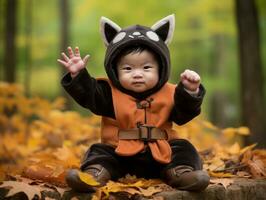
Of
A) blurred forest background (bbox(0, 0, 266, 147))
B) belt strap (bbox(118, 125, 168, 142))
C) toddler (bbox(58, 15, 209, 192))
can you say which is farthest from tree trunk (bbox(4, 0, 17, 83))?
belt strap (bbox(118, 125, 168, 142))

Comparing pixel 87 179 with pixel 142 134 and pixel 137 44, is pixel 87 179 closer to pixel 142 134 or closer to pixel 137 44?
pixel 142 134

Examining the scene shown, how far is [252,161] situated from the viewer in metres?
3.75

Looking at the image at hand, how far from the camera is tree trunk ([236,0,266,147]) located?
563 cm

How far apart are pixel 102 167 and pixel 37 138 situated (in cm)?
359

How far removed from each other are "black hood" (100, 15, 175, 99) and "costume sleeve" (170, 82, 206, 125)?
16 cm

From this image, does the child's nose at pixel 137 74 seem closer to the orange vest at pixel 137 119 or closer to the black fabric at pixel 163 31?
the orange vest at pixel 137 119

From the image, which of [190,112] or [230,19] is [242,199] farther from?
[230,19]

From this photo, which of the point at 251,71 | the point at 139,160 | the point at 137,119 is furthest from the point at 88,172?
the point at 251,71

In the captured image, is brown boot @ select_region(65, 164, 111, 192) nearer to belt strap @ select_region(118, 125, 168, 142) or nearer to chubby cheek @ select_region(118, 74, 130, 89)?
belt strap @ select_region(118, 125, 168, 142)

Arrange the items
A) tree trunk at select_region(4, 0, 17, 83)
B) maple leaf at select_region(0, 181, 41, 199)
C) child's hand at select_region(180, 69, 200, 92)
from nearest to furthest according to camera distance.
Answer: maple leaf at select_region(0, 181, 41, 199), child's hand at select_region(180, 69, 200, 92), tree trunk at select_region(4, 0, 17, 83)

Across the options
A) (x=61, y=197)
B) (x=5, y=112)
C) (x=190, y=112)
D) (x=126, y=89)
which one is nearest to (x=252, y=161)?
(x=190, y=112)

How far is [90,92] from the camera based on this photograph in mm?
3240

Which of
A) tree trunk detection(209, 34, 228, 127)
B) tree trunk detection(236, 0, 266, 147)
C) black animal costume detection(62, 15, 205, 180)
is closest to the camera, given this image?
black animal costume detection(62, 15, 205, 180)

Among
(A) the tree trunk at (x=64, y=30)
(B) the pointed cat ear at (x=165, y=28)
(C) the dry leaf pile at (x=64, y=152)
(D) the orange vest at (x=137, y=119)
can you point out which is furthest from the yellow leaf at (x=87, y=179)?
(A) the tree trunk at (x=64, y=30)
